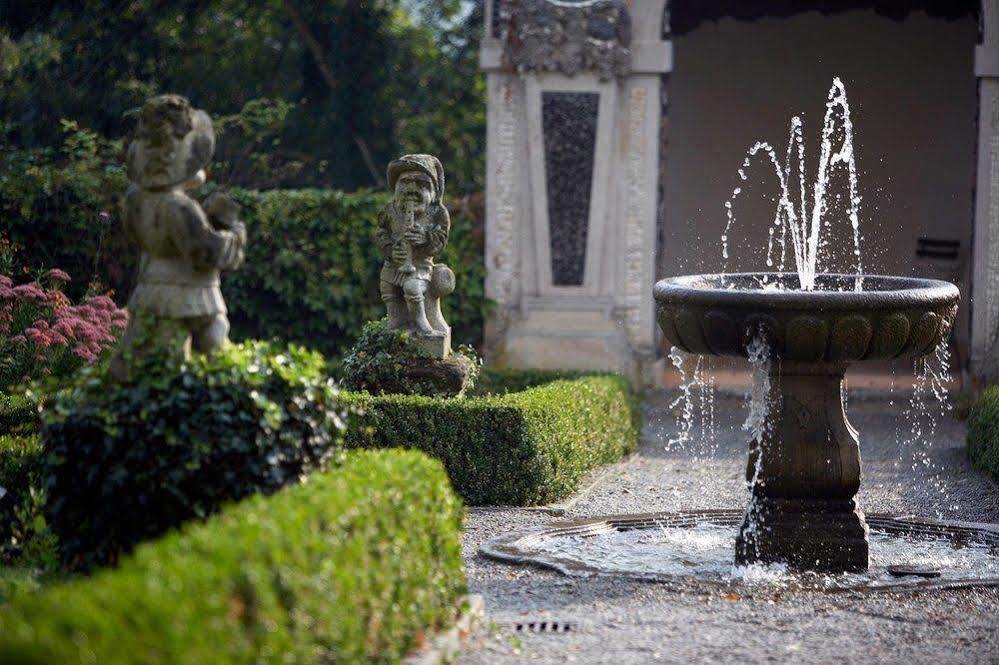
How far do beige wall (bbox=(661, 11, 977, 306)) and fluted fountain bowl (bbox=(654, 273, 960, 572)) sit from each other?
422 inches

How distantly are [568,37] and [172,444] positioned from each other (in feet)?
31.3

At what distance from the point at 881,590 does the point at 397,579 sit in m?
2.58

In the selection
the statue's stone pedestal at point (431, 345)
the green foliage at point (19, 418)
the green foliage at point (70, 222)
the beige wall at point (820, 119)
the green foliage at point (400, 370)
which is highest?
the beige wall at point (820, 119)

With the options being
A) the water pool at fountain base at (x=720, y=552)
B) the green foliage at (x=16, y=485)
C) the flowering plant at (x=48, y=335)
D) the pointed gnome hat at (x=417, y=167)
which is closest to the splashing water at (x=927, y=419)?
the water pool at fountain base at (x=720, y=552)

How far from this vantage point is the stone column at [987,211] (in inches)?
526

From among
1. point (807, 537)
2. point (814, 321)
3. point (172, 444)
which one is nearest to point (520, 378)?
point (807, 537)

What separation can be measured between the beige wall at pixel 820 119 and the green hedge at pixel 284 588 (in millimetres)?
12924

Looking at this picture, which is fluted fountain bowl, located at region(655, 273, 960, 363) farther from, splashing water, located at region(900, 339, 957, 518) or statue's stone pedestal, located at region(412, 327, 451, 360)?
statue's stone pedestal, located at region(412, 327, 451, 360)

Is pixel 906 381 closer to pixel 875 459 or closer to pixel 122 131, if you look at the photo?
pixel 875 459

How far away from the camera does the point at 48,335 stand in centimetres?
923

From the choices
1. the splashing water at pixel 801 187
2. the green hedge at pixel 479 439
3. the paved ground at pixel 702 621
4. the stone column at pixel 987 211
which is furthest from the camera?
the splashing water at pixel 801 187

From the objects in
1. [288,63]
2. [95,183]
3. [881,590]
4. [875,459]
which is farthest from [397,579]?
[288,63]

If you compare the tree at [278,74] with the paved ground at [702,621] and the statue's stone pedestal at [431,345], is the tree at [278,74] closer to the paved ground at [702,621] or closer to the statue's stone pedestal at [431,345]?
the statue's stone pedestal at [431,345]

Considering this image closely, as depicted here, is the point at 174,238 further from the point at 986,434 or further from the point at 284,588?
the point at 986,434
